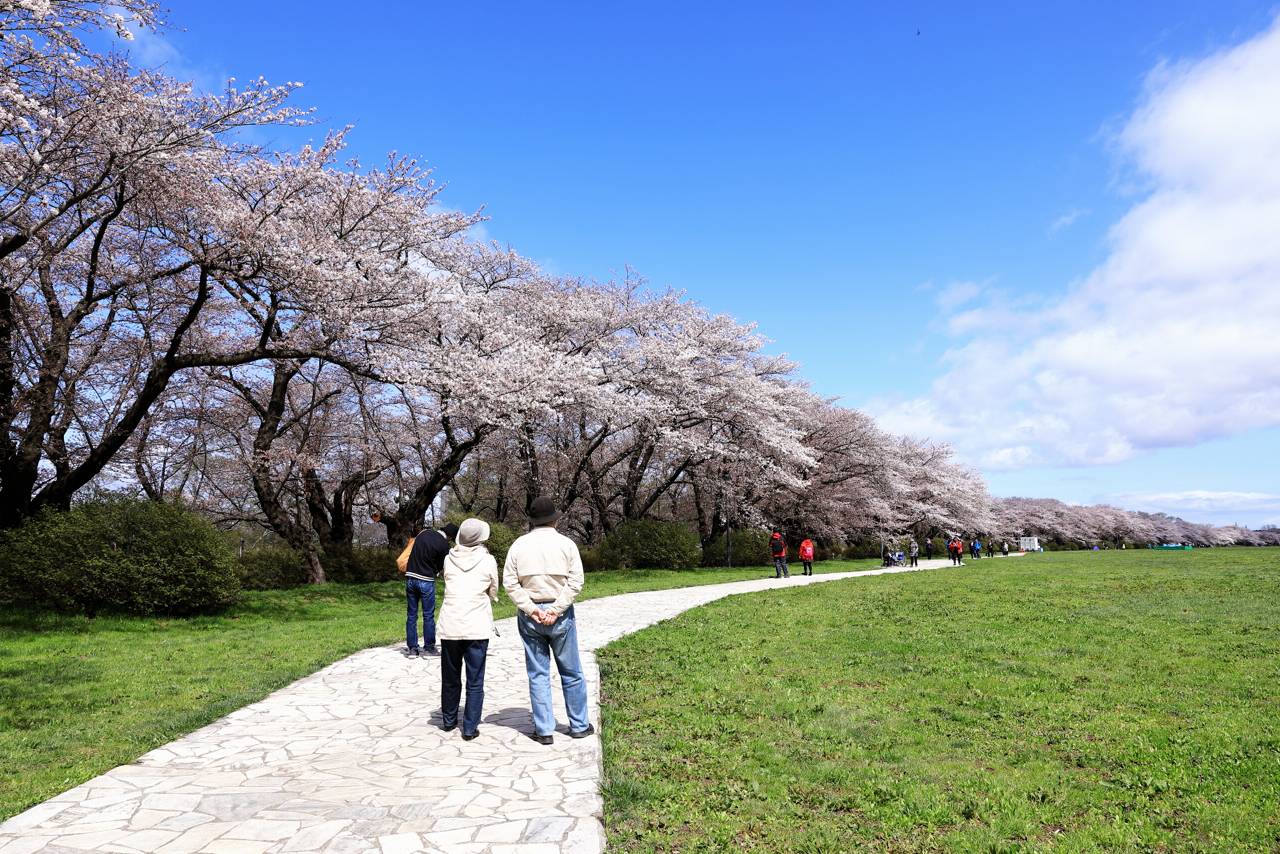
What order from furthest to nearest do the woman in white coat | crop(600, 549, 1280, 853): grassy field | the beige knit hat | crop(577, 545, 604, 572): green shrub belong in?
crop(577, 545, 604, 572): green shrub, the beige knit hat, the woman in white coat, crop(600, 549, 1280, 853): grassy field

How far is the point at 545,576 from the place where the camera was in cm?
618

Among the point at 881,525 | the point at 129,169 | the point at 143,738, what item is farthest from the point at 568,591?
the point at 881,525

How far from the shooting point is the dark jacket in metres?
9.62

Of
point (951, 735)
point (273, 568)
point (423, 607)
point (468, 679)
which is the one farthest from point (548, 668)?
point (273, 568)

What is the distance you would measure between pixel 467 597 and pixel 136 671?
633 centimetres

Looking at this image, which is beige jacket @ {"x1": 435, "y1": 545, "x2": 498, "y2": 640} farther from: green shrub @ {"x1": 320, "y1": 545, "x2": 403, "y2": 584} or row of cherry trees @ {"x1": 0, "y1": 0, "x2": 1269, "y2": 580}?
green shrub @ {"x1": 320, "y1": 545, "x2": 403, "y2": 584}

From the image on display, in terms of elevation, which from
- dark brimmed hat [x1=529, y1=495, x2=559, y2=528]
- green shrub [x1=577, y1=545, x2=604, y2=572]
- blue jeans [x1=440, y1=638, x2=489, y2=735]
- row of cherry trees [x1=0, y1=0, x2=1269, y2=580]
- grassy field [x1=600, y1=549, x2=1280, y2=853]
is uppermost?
row of cherry trees [x1=0, y1=0, x2=1269, y2=580]

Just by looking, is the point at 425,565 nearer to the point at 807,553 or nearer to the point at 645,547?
the point at 645,547

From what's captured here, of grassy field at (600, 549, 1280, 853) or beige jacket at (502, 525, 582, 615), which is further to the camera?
beige jacket at (502, 525, 582, 615)

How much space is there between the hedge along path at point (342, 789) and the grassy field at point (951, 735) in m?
0.49

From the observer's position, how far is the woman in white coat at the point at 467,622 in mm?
6414

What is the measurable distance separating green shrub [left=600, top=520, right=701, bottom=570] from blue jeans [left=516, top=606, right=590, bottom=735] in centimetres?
2236

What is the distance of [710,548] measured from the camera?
111 feet

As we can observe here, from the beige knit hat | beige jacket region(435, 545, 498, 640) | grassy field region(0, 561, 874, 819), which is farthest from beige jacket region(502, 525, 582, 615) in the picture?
grassy field region(0, 561, 874, 819)
